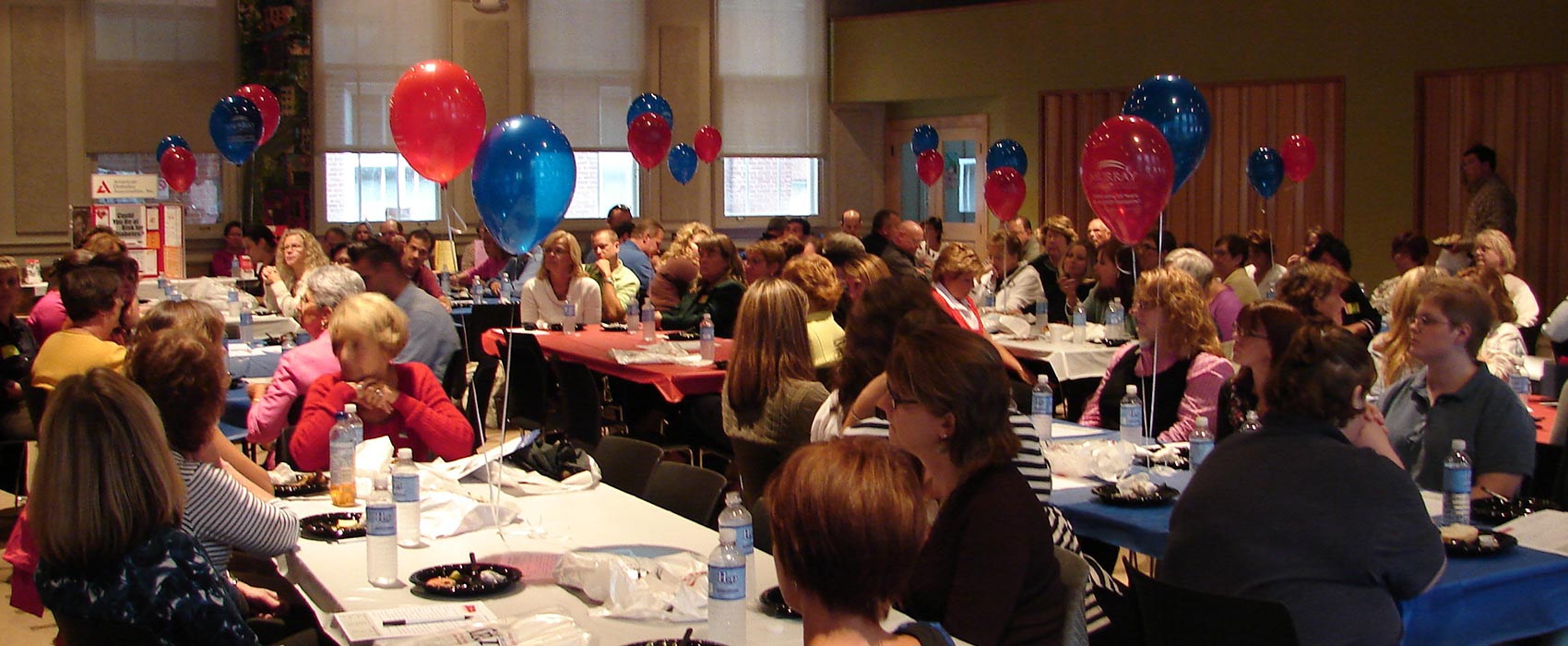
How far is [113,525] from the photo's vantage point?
2738 mm

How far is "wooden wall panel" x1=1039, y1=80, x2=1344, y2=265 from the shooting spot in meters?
12.7

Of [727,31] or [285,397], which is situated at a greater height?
[727,31]

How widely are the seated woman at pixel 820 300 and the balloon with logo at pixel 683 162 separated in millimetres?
8774

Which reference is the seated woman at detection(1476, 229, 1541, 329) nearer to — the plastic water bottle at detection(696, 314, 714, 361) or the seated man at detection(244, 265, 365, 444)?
the plastic water bottle at detection(696, 314, 714, 361)

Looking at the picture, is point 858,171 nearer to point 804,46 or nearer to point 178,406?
point 804,46

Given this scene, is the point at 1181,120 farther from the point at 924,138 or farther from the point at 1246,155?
the point at 924,138

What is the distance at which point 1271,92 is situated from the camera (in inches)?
512

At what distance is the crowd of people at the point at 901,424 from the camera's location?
2.71 m

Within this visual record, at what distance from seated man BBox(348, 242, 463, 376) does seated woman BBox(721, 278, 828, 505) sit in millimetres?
2137

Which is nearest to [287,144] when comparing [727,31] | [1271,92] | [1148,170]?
[727,31]

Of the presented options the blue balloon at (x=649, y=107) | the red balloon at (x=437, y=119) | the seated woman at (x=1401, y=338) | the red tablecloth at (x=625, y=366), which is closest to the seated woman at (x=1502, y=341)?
the seated woman at (x=1401, y=338)

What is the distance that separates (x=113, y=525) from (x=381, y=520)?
2.08ft

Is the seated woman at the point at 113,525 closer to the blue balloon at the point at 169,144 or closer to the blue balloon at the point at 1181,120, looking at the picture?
the blue balloon at the point at 1181,120

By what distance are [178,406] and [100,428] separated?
2.87ft
